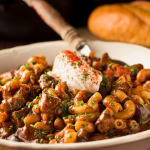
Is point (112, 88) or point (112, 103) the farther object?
point (112, 88)

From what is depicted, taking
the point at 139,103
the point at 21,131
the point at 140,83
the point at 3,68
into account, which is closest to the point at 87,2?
the point at 3,68

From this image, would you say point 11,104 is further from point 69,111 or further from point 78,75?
point 78,75

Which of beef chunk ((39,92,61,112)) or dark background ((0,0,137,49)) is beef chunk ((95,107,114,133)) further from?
dark background ((0,0,137,49))

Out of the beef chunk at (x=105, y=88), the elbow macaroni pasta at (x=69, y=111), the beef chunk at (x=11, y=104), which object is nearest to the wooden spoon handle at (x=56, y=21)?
the elbow macaroni pasta at (x=69, y=111)

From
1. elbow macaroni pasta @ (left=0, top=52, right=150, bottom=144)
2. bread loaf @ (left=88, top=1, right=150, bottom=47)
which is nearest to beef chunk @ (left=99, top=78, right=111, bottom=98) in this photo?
elbow macaroni pasta @ (left=0, top=52, right=150, bottom=144)

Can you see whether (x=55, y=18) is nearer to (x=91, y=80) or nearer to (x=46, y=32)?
(x=46, y=32)

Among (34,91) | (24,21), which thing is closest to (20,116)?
(34,91)
